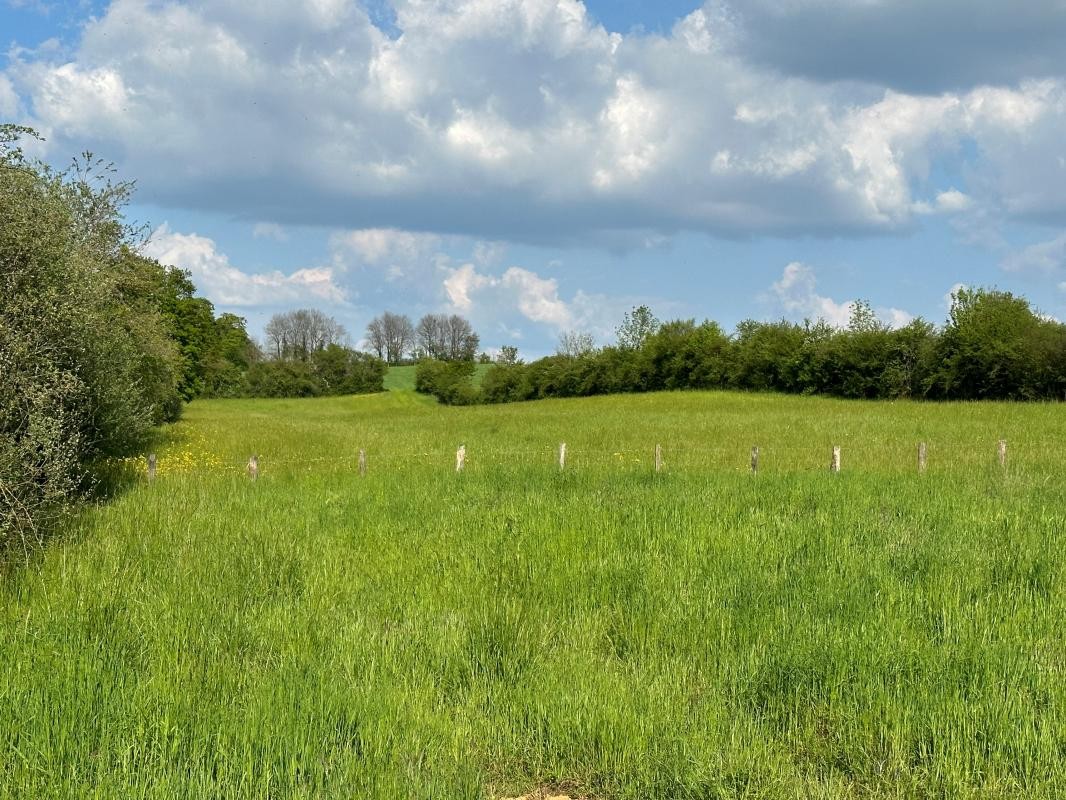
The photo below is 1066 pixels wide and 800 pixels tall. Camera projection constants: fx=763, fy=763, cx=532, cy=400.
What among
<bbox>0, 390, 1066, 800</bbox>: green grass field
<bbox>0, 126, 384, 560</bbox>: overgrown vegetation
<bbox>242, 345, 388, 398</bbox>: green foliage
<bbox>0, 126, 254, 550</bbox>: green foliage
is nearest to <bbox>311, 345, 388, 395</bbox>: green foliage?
<bbox>242, 345, 388, 398</bbox>: green foliage

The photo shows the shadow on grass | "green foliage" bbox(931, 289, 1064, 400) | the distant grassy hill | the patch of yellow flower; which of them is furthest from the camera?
the distant grassy hill

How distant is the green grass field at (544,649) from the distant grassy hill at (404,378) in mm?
96598

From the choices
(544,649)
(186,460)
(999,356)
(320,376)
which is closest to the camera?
(544,649)

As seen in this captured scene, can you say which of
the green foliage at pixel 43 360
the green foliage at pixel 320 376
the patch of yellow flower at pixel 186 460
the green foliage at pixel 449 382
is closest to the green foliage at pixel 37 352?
the green foliage at pixel 43 360

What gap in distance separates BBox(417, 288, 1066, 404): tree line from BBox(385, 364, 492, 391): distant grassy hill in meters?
5.69

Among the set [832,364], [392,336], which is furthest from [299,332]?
[832,364]

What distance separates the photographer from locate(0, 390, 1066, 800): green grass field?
199 inches

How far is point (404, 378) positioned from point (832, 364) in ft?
266

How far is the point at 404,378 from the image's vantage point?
13300 centimetres

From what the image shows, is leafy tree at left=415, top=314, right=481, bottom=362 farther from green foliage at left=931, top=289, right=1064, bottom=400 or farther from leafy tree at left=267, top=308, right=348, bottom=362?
green foliage at left=931, top=289, right=1064, bottom=400

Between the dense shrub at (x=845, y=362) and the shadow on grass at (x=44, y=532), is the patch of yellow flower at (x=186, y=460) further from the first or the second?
the dense shrub at (x=845, y=362)

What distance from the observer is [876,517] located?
12406mm

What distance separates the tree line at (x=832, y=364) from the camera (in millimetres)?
55031

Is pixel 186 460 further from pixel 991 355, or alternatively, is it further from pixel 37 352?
pixel 991 355
